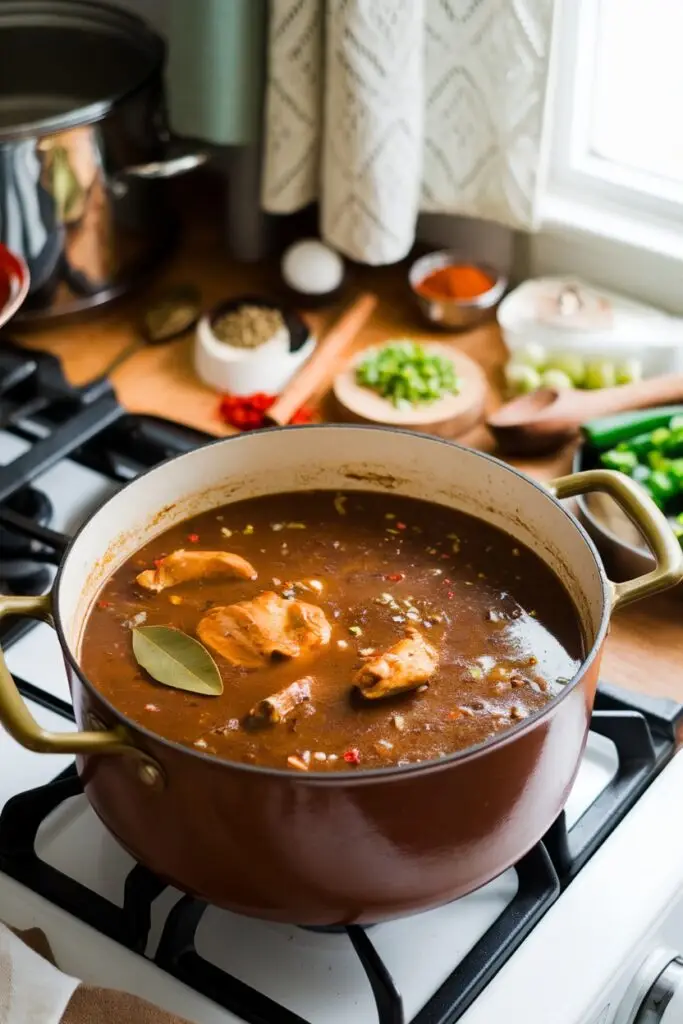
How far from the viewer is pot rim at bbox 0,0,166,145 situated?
1431mm

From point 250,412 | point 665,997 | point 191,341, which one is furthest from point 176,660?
point 191,341

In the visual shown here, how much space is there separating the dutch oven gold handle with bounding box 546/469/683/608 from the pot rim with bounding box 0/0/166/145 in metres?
0.76

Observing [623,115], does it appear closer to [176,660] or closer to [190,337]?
[190,337]

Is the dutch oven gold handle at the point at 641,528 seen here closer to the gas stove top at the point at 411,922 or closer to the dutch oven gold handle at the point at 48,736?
the gas stove top at the point at 411,922

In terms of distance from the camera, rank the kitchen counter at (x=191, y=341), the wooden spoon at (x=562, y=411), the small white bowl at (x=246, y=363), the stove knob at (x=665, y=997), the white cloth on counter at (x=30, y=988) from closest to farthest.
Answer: the white cloth on counter at (x=30, y=988), the stove knob at (x=665, y=997), the kitchen counter at (x=191, y=341), the wooden spoon at (x=562, y=411), the small white bowl at (x=246, y=363)

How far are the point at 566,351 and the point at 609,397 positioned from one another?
5.2 inches

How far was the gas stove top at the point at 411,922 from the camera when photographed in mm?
921

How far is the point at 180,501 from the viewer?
1.10 metres

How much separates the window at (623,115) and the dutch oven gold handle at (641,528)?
69cm

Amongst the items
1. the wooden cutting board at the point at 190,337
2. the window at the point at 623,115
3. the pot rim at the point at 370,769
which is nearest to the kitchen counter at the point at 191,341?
the wooden cutting board at the point at 190,337

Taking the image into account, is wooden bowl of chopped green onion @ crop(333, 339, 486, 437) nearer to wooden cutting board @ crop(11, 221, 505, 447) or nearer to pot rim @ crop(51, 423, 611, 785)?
wooden cutting board @ crop(11, 221, 505, 447)

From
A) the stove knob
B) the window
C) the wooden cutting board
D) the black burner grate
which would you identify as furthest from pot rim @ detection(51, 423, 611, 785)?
the window

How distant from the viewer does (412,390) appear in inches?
58.3

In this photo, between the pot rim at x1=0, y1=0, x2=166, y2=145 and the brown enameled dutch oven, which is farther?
the pot rim at x1=0, y1=0, x2=166, y2=145
